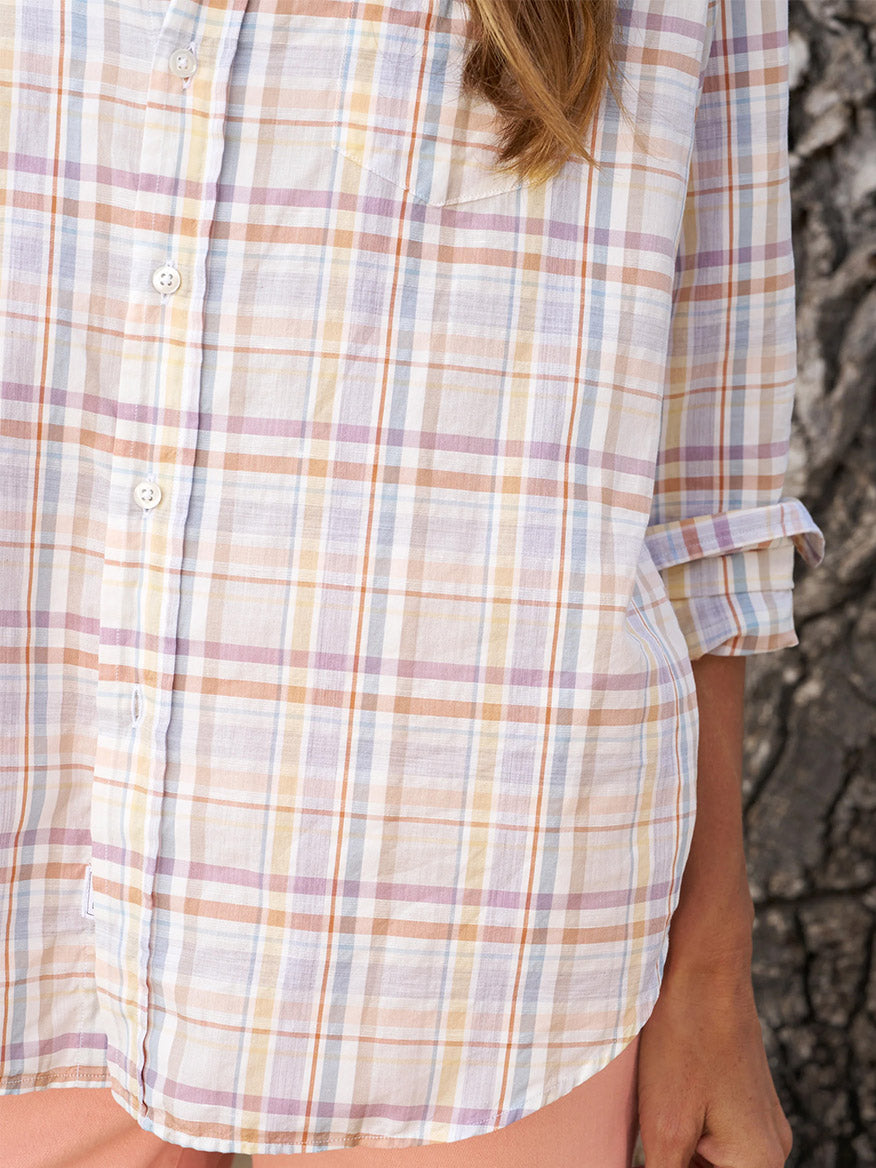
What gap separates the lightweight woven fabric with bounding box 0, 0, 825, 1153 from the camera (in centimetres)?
60

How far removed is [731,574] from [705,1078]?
0.39 metres

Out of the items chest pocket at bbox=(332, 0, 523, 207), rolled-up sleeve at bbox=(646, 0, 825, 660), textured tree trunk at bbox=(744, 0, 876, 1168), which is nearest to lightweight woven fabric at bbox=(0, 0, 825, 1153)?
chest pocket at bbox=(332, 0, 523, 207)

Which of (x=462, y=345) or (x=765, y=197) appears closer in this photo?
(x=462, y=345)

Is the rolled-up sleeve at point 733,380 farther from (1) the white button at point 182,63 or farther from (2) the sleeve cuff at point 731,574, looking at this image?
(1) the white button at point 182,63

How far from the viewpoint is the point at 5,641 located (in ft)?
2.00

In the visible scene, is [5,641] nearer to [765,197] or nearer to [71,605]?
[71,605]

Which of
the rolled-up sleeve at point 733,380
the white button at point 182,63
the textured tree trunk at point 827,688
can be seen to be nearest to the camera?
the white button at point 182,63

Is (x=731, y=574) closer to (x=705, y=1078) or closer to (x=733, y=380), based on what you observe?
(x=733, y=380)

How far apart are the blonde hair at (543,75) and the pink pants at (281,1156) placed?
0.64 m

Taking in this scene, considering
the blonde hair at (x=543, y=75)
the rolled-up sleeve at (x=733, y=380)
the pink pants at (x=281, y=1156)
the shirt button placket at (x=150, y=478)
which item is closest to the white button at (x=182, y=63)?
the shirt button placket at (x=150, y=478)

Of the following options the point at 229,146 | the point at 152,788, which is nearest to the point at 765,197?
the point at 229,146

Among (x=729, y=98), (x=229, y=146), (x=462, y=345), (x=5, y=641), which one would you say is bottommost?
(x=5, y=641)

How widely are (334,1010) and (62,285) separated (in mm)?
480

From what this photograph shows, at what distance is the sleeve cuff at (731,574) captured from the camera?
78cm
